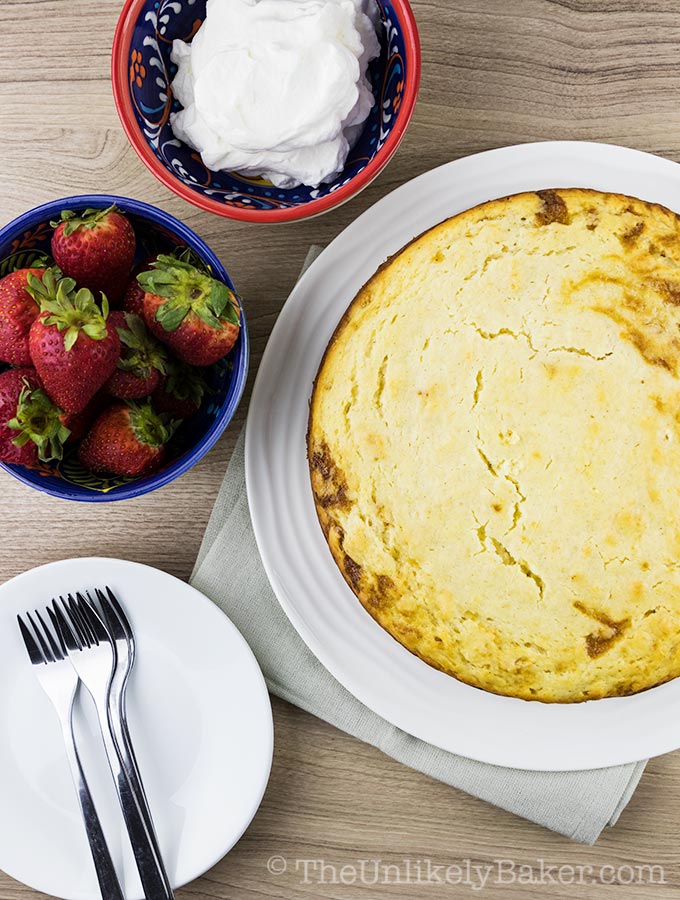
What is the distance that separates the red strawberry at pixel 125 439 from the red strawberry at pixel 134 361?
31 mm

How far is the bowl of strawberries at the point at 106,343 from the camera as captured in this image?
120 cm

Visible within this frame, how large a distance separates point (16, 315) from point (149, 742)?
91 centimetres

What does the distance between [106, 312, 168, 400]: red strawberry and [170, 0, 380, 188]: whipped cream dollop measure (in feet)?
1.15

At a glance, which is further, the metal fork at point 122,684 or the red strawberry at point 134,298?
the metal fork at point 122,684

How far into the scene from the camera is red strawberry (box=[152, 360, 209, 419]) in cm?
138

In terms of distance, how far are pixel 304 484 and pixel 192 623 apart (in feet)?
1.19

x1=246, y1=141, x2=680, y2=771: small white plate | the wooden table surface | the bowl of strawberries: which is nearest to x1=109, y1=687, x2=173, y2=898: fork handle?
the wooden table surface

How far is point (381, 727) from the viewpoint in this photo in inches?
63.6

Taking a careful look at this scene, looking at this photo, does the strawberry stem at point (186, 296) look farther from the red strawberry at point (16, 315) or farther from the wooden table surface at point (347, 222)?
the wooden table surface at point (347, 222)

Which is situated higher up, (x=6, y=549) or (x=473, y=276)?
(x=473, y=276)

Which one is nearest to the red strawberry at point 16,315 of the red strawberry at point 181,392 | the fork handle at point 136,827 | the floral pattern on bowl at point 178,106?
the red strawberry at point 181,392

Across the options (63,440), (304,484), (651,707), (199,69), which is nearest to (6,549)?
(63,440)

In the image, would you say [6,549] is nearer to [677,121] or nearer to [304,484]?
[304,484]

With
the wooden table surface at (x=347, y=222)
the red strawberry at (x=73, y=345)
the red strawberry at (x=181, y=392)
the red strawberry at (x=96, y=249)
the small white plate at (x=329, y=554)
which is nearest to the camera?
the red strawberry at (x=73, y=345)
